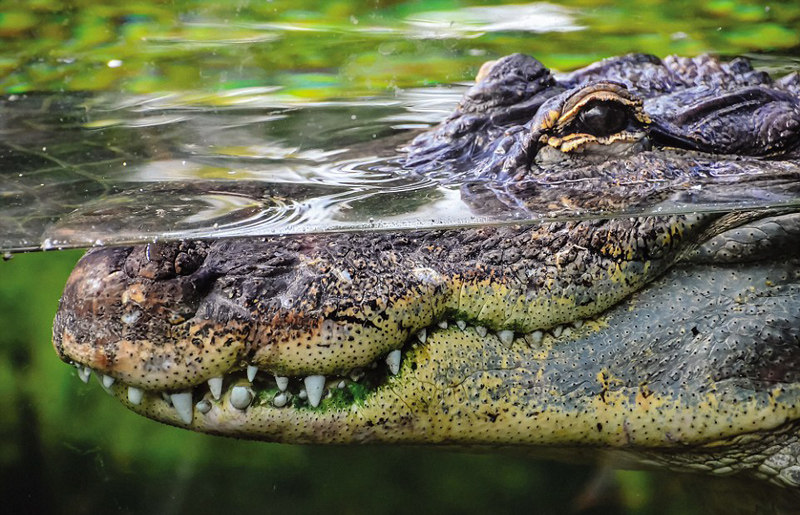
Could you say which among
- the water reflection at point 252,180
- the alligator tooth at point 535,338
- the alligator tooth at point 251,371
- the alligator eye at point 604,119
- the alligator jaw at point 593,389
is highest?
the alligator eye at point 604,119

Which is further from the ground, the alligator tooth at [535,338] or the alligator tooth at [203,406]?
the alligator tooth at [535,338]

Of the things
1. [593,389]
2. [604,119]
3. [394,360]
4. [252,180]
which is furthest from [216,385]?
[604,119]

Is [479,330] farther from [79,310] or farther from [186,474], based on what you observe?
[186,474]

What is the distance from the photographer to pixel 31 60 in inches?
98.5

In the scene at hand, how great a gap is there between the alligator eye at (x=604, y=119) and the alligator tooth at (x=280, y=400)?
1284 mm

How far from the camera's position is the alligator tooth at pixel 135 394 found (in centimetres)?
208

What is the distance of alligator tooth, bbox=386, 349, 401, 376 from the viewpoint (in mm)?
2129

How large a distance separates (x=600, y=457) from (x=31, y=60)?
2.33 meters

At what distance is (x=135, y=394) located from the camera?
6.86 ft

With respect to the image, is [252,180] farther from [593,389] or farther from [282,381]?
[593,389]

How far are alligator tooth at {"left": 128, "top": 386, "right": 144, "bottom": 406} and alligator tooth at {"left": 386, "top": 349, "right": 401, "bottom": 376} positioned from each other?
0.69m

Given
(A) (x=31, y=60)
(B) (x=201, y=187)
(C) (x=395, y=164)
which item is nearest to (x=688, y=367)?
(C) (x=395, y=164)

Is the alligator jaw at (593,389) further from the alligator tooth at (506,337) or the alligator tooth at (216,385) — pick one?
the alligator tooth at (216,385)

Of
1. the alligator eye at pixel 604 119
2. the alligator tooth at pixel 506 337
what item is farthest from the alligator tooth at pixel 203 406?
the alligator eye at pixel 604 119
